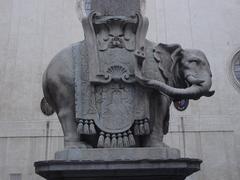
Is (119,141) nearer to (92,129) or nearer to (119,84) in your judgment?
(92,129)

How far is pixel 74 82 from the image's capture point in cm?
352

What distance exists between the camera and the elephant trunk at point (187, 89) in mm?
3279

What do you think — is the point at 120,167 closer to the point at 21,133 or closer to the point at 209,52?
the point at 21,133

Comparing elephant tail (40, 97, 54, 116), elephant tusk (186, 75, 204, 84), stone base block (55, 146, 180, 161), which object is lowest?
stone base block (55, 146, 180, 161)

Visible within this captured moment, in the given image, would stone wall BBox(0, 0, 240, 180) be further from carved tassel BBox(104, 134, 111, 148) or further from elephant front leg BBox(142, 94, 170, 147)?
Result: carved tassel BBox(104, 134, 111, 148)

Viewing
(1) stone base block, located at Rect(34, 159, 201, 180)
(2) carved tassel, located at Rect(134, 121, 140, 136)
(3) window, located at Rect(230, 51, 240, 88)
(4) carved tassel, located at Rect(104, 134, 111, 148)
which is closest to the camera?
(1) stone base block, located at Rect(34, 159, 201, 180)

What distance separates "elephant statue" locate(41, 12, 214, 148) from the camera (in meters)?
3.34

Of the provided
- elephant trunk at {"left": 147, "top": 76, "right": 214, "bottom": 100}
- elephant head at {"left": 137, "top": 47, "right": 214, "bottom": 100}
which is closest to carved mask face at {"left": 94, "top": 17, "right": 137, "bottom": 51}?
elephant head at {"left": 137, "top": 47, "right": 214, "bottom": 100}

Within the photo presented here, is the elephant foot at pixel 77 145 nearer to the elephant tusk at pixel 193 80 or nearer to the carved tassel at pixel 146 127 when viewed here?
the carved tassel at pixel 146 127

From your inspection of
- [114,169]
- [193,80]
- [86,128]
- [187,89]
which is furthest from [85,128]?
[193,80]

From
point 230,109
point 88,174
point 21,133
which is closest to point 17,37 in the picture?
point 21,133

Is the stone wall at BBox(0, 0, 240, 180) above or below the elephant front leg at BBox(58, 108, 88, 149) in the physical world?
above

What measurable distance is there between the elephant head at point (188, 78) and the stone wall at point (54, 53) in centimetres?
969

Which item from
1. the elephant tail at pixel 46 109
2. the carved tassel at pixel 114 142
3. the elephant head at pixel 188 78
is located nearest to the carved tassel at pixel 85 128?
the carved tassel at pixel 114 142
